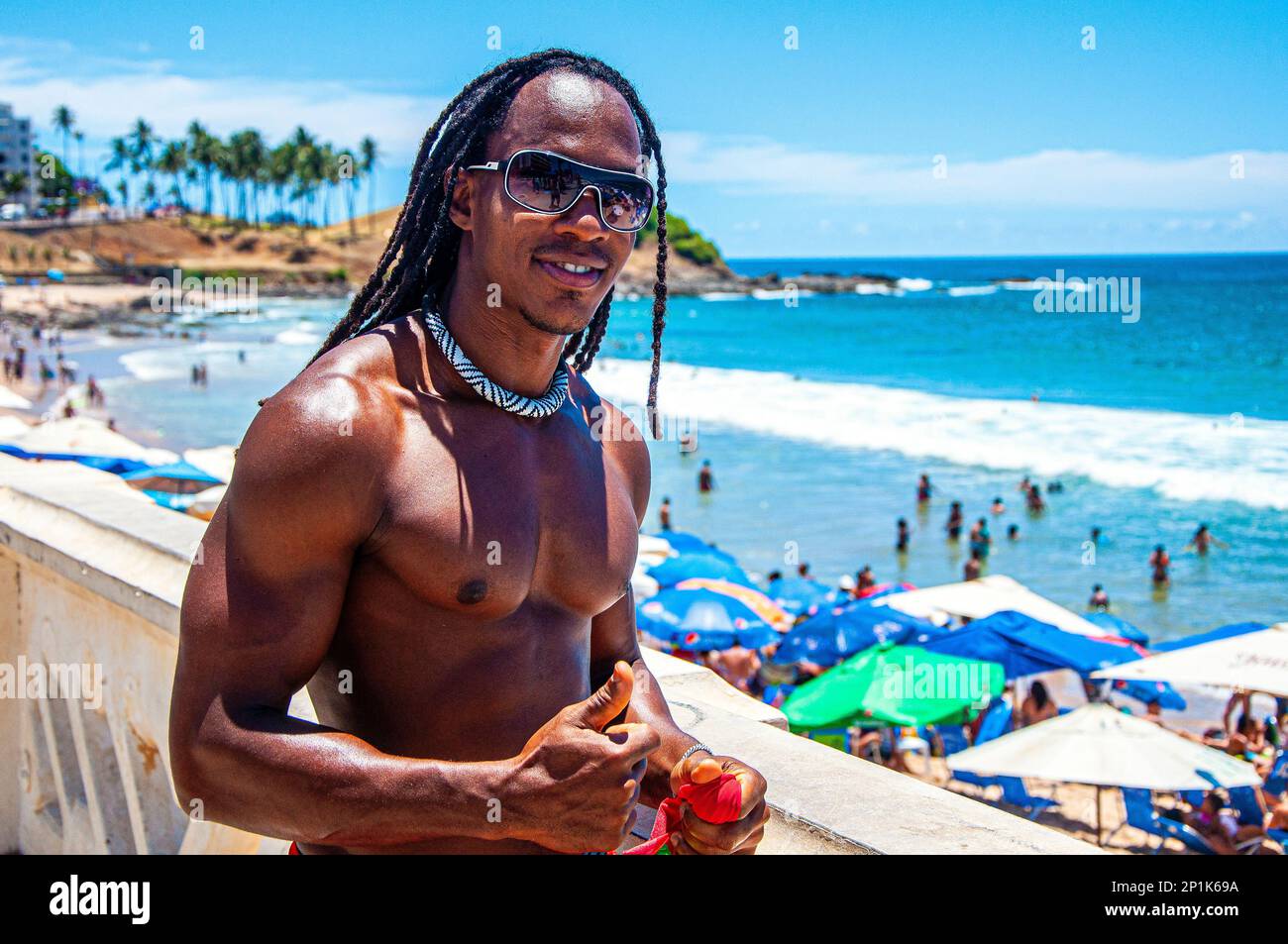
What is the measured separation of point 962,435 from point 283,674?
1146 inches

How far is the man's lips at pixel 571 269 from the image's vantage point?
1.68 meters

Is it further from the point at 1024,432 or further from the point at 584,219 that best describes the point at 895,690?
the point at 1024,432

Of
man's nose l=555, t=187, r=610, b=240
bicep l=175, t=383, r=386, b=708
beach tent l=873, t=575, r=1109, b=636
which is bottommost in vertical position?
beach tent l=873, t=575, r=1109, b=636

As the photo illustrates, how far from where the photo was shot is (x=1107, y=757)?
7.46 m

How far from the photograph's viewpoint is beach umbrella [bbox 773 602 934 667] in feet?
34.4

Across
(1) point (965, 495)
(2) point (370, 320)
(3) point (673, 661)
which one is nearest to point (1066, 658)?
(3) point (673, 661)

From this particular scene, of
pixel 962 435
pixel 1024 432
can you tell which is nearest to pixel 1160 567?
pixel 962 435

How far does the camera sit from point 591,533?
5.88ft

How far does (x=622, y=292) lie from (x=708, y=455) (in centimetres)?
7672

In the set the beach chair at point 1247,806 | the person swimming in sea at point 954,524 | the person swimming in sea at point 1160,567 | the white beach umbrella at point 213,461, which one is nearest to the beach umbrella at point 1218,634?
the beach chair at point 1247,806

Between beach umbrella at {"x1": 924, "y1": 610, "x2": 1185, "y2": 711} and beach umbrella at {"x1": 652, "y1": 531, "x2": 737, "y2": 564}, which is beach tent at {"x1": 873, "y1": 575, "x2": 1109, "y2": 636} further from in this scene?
beach umbrella at {"x1": 652, "y1": 531, "x2": 737, "y2": 564}

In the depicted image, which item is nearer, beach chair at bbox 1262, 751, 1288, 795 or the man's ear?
the man's ear

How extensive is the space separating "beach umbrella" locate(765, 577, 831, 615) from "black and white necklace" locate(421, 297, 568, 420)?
11.2 metres

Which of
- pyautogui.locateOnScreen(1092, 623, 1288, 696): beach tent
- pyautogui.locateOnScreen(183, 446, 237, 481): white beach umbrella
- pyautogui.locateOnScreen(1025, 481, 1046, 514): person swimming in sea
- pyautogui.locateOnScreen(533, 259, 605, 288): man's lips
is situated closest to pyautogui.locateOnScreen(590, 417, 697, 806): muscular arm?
pyautogui.locateOnScreen(533, 259, 605, 288): man's lips
